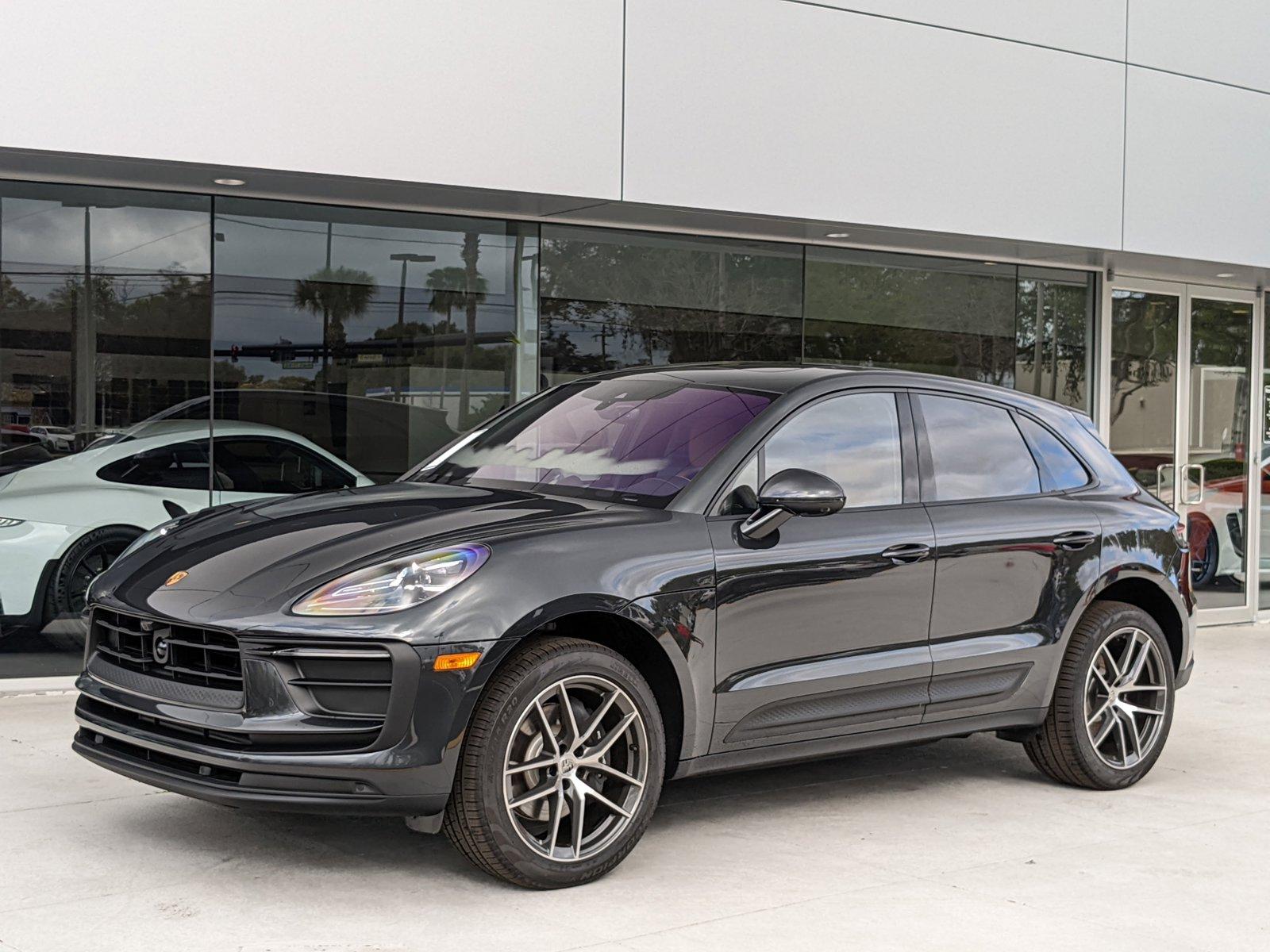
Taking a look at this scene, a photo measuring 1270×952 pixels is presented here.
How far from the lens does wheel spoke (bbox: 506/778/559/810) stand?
493 cm

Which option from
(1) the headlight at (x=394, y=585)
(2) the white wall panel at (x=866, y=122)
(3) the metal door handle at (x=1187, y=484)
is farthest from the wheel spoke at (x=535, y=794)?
(3) the metal door handle at (x=1187, y=484)

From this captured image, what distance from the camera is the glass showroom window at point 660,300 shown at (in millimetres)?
10602

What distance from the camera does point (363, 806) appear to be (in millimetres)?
4738

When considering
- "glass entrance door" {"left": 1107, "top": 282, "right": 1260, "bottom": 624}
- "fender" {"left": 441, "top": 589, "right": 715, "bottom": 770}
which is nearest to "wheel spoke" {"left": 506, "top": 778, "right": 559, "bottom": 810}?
"fender" {"left": 441, "top": 589, "right": 715, "bottom": 770}

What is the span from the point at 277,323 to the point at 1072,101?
240 inches

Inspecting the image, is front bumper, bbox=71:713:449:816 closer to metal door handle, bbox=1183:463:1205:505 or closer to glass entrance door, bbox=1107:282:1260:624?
glass entrance door, bbox=1107:282:1260:624

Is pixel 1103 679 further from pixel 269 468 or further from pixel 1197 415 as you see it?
pixel 1197 415

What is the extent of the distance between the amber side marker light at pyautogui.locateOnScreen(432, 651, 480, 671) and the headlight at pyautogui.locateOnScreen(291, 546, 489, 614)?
7.8 inches

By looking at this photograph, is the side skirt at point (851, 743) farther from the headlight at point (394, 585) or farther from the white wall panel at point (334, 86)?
the white wall panel at point (334, 86)

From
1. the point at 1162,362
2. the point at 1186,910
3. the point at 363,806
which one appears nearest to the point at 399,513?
the point at 363,806

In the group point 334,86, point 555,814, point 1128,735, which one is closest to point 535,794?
point 555,814

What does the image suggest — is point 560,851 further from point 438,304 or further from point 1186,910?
point 438,304

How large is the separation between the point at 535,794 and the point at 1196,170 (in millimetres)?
9450

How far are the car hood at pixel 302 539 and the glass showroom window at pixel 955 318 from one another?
21.2 feet
